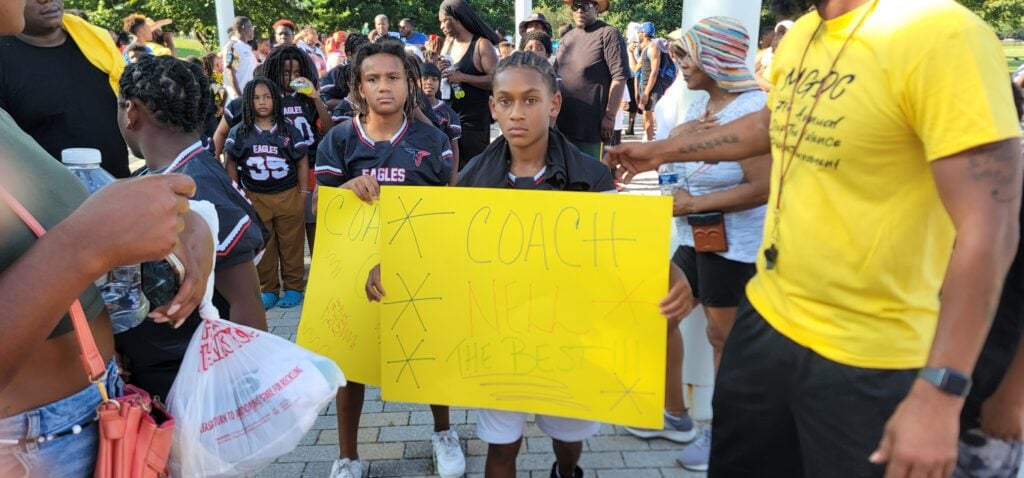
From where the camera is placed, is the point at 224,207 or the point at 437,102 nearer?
the point at 224,207

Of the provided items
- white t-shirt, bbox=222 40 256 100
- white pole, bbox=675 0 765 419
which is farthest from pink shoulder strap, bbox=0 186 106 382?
white t-shirt, bbox=222 40 256 100

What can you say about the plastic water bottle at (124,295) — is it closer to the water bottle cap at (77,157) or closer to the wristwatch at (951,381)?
the water bottle cap at (77,157)

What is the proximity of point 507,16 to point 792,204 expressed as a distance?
35800 mm

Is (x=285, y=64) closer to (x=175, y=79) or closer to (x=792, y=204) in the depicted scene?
(x=175, y=79)

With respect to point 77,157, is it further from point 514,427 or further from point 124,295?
point 514,427

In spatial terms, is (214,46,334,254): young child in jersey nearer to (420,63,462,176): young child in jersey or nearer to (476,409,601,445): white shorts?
(420,63,462,176): young child in jersey

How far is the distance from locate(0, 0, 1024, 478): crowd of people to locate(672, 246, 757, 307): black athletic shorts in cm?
1

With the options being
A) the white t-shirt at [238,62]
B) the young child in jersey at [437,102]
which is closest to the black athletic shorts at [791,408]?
the young child in jersey at [437,102]

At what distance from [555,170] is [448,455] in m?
1.42

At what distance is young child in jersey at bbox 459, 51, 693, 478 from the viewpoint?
245 cm

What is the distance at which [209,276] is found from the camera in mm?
1547

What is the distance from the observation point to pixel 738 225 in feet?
9.50

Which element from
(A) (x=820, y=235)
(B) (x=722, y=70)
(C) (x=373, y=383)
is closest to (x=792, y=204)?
(A) (x=820, y=235)

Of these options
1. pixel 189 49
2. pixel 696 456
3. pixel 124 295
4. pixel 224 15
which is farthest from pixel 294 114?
pixel 189 49
